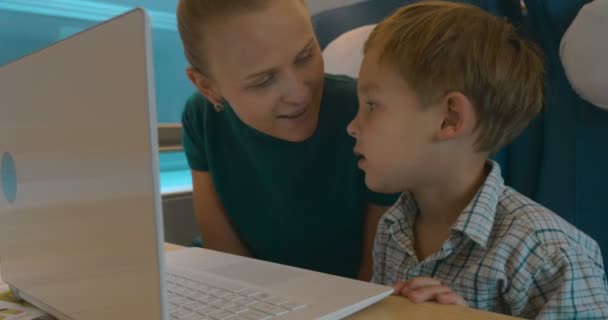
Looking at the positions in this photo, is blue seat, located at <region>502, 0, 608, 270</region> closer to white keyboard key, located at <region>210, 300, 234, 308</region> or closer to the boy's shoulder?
the boy's shoulder

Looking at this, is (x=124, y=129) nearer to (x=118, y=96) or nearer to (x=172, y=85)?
(x=118, y=96)

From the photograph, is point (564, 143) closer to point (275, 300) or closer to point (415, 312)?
point (415, 312)

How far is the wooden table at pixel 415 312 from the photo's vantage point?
52 centimetres

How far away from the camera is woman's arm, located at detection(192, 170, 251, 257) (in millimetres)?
1178

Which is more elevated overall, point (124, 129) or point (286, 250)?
point (124, 129)

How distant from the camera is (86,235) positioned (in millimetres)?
449

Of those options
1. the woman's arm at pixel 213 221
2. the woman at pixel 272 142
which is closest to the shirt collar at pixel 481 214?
the woman at pixel 272 142

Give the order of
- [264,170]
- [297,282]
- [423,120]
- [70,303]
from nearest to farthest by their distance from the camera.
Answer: [70,303] → [297,282] → [423,120] → [264,170]

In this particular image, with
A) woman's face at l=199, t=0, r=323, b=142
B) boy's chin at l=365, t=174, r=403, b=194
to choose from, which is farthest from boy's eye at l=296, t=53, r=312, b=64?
boy's chin at l=365, t=174, r=403, b=194

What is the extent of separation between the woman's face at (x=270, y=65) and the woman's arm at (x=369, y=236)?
21 centimetres

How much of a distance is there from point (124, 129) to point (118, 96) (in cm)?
2

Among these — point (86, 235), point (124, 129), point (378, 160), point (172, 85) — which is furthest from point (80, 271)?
point (172, 85)

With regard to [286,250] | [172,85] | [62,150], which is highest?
[172,85]

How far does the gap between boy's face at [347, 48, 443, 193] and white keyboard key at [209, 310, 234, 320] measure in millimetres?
393
